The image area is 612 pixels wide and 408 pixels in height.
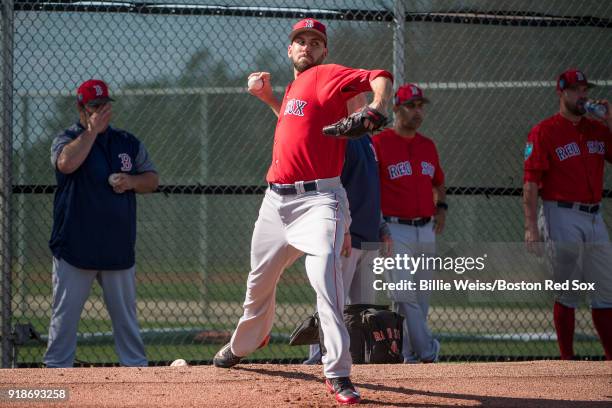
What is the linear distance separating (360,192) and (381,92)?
1.81m

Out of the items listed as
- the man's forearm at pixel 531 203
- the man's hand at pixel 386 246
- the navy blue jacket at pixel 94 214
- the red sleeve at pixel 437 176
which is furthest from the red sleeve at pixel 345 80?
the man's forearm at pixel 531 203

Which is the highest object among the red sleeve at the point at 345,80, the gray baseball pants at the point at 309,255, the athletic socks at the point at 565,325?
the red sleeve at the point at 345,80

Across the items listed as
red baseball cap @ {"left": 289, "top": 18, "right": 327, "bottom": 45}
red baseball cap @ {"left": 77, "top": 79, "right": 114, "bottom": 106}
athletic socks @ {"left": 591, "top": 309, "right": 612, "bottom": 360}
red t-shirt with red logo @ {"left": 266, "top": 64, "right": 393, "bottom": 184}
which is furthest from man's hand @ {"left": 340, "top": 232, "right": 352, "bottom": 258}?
athletic socks @ {"left": 591, "top": 309, "right": 612, "bottom": 360}

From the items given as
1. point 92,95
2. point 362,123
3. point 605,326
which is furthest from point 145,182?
point 605,326

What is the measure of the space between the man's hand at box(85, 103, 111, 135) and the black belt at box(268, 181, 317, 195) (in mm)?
1690

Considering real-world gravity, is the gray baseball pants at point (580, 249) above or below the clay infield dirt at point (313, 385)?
above

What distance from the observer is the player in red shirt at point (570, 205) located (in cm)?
605

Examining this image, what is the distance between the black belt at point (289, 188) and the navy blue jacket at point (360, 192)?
4.44 ft

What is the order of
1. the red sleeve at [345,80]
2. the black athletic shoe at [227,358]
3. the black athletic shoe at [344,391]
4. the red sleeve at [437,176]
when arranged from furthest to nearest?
the red sleeve at [437,176] < the black athletic shoe at [227,358] < the red sleeve at [345,80] < the black athletic shoe at [344,391]

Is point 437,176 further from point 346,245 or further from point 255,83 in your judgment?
point 255,83

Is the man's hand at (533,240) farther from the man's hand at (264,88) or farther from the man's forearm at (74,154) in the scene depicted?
the man's forearm at (74,154)

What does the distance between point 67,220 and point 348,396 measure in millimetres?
2430

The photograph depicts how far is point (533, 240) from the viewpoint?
241 inches

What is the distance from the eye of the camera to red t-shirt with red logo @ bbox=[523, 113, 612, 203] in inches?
241
